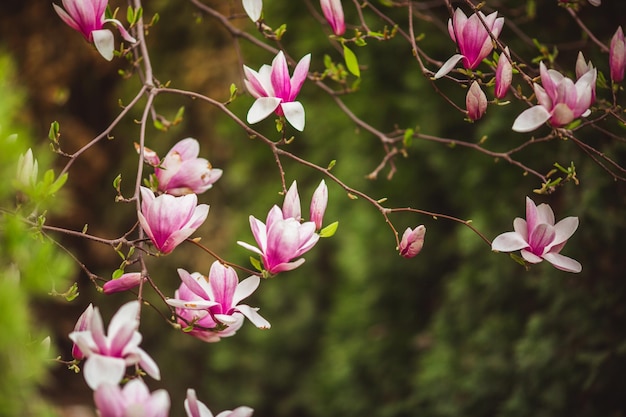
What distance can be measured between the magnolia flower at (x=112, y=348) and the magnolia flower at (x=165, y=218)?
0.12 metres

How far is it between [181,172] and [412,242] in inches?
13.2

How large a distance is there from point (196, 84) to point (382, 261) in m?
1.37

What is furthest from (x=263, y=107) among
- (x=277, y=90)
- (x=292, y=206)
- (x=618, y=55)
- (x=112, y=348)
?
(x=618, y=55)

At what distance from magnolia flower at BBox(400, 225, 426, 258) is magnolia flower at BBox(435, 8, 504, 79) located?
0.21 meters

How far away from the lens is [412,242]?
2.53ft

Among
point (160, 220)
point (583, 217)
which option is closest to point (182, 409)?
point (583, 217)

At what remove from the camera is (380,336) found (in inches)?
74.6

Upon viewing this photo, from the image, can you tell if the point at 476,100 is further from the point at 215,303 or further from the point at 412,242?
the point at 215,303

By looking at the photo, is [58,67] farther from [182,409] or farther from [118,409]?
[118,409]

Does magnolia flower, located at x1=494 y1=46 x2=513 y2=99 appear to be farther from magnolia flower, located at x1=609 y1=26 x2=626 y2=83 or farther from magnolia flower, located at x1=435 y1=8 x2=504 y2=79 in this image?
magnolia flower, located at x1=609 y1=26 x2=626 y2=83

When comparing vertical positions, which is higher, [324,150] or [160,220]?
[160,220]

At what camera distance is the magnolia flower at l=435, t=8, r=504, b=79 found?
28.9 inches

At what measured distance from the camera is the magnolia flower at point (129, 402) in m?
0.51

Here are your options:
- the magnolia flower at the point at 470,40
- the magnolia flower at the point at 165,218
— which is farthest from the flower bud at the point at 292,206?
the magnolia flower at the point at 470,40
